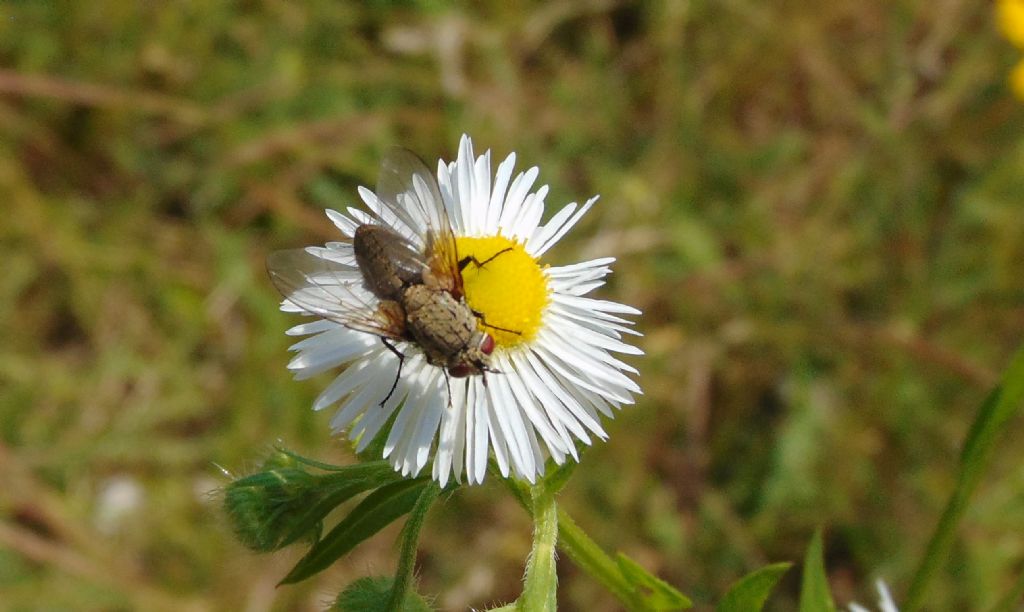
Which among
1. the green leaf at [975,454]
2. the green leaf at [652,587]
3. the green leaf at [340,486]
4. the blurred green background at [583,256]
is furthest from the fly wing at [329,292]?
the blurred green background at [583,256]

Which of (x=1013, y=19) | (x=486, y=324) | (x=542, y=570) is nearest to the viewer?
(x=542, y=570)

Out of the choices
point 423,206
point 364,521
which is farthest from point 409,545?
point 423,206

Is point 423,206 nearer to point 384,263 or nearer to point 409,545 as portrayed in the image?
point 384,263

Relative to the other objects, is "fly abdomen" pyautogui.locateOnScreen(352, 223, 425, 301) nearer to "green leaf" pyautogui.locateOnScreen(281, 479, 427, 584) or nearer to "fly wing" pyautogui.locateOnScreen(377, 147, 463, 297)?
"fly wing" pyautogui.locateOnScreen(377, 147, 463, 297)

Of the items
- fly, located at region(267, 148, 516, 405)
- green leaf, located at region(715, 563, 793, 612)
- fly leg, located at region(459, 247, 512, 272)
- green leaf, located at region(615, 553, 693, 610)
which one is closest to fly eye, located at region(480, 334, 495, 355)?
fly, located at region(267, 148, 516, 405)

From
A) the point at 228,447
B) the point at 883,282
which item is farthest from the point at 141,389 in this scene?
the point at 883,282

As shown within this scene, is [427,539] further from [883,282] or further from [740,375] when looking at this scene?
[883,282]
